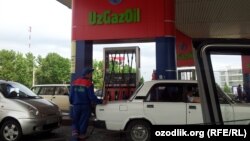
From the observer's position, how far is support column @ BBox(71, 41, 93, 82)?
40.0 ft

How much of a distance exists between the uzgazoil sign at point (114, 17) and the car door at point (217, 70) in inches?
378

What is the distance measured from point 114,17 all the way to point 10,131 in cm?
523

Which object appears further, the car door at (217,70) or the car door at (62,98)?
the car door at (62,98)

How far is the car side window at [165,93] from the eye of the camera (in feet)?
27.0

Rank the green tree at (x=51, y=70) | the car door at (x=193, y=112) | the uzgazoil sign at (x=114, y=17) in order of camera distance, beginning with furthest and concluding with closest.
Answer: the green tree at (x=51, y=70) → the uzgazoil sign at (x=114, y=17) → the car door at (x=193, y=112)

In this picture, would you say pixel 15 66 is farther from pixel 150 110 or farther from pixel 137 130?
pixel 150 110

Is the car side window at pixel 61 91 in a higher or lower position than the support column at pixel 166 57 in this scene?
lower

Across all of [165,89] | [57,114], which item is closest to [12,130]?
[57,114]

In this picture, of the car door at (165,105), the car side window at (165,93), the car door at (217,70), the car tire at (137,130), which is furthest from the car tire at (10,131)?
the car door at (217,70)

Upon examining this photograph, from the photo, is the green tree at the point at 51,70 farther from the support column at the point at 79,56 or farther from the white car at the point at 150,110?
the white car at the point at 150,110

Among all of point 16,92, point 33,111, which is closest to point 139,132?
point 33,111

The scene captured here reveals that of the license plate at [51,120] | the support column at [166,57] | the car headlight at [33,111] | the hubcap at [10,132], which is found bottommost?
the hubcap at [10,132]

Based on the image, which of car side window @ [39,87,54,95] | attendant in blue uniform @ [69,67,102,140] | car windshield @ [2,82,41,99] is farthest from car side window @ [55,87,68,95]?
attendant in blue uniform @ [69,67,102,140]

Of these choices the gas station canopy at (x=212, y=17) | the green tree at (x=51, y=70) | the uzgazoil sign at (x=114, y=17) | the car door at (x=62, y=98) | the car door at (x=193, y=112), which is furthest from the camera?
the green tree at (x=51, y=70)
